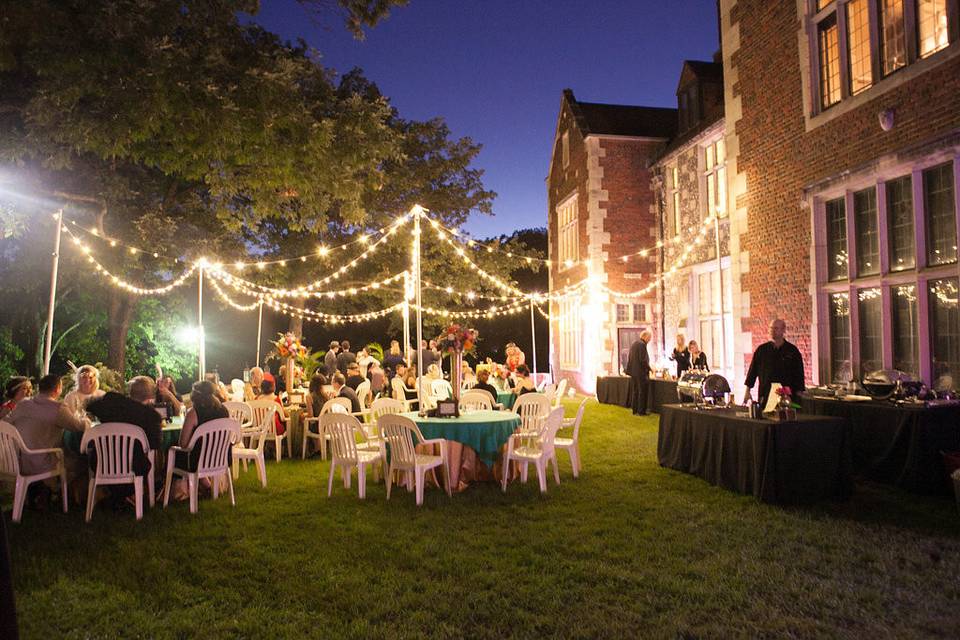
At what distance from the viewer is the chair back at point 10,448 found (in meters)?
5.38

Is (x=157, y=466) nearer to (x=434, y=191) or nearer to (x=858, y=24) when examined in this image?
(x=858, y=24)

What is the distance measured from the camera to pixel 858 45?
24.3 feet

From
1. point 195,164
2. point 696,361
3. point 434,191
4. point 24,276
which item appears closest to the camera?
point 195,164

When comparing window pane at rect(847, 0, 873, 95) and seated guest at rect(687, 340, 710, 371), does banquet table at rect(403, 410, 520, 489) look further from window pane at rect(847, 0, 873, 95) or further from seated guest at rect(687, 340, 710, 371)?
seated guest at rect(687, 340, 710, 371)

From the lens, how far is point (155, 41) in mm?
6996

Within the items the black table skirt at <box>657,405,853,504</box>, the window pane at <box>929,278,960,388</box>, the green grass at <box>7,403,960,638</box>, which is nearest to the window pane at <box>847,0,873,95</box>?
the window pane at <box>929,278,960,388</box>

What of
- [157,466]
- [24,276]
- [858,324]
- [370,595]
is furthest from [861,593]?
[24,276]

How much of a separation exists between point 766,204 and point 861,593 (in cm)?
628

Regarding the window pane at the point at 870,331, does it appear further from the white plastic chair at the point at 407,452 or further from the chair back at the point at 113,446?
the chair back at the point at 113,446

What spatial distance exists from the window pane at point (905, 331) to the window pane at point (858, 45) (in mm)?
2287

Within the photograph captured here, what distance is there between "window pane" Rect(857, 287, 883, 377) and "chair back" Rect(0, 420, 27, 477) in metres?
8.25

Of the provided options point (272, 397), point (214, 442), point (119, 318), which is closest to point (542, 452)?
point (214, 442)

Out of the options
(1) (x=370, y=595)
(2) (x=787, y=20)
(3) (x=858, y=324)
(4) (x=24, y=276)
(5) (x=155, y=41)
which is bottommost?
(1) (x=370, y=595)

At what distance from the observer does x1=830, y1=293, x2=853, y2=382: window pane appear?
7.72m
